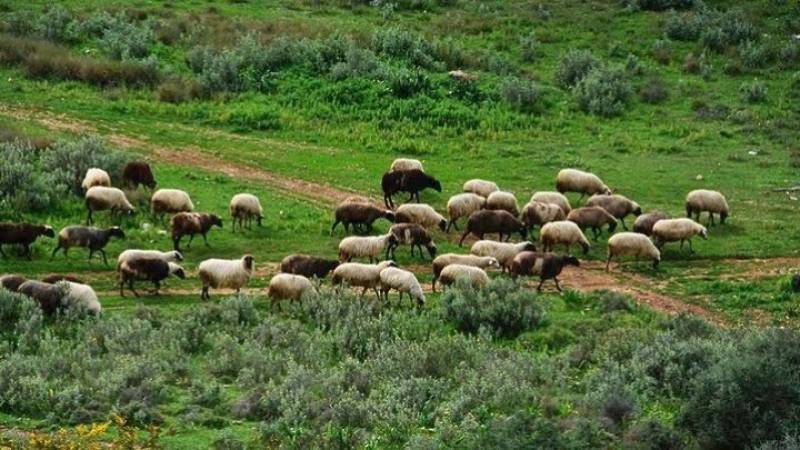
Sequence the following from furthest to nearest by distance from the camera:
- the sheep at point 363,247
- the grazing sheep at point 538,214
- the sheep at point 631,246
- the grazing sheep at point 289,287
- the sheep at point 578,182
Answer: the sheep at point 578,182 → the grazing sheep at point 538,214 → the sheep at point 631,246 → the sheep at point 363,247 → the grazing sheep at point 289,287

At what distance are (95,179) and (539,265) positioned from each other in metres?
10.3

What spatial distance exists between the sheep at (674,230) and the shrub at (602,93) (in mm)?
10967

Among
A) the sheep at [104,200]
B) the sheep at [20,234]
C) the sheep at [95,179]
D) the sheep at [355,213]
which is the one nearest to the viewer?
the sheep at [20,234]

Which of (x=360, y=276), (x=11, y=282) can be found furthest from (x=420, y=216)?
(x=11, y=282)

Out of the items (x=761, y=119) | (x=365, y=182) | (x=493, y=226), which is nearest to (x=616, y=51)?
(x=761, y=119)

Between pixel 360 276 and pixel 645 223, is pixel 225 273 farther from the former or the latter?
pixel 645 223

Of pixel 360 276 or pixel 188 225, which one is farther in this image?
pixel 188 225

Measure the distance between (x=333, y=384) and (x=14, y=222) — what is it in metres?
11.5

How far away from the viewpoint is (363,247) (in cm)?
2572

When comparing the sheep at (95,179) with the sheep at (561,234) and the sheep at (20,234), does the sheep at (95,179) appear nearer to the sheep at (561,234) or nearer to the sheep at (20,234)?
the sheep at (20,234)

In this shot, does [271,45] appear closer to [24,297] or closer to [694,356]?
[24,297]

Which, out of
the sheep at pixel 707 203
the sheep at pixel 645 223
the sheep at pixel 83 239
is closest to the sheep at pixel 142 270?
the sheep at pixel 83 239

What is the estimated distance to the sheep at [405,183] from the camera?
29797 millimetres

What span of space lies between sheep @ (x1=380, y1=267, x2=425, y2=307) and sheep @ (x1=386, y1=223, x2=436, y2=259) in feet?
8.61
